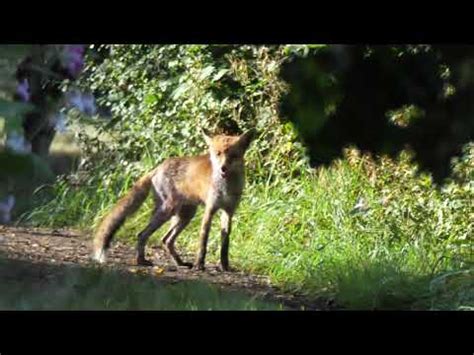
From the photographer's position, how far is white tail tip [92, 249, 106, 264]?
602 centimetres

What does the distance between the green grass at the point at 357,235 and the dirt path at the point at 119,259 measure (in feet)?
0.56

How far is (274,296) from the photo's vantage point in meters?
5.26

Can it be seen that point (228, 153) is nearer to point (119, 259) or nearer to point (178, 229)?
point (178, 229)

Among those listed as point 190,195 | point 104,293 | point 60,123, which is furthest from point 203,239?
point 60,123

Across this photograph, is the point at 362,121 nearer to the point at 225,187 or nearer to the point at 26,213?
the point at 225,187

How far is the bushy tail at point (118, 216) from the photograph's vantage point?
620 cm

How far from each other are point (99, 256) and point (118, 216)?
0.34 meters

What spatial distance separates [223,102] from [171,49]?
30.5 inches

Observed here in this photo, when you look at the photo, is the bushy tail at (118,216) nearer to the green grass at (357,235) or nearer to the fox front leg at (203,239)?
the green grass at (357,235)

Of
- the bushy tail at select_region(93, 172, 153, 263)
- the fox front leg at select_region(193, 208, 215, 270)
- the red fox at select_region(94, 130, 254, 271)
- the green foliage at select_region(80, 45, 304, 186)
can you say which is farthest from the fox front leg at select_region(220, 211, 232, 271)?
the green foliage at select_region(80, 45, 304, 186)

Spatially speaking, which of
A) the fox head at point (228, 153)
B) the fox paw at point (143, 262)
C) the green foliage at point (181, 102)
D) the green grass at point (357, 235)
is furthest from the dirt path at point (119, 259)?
the green foliage at point (181, 102)

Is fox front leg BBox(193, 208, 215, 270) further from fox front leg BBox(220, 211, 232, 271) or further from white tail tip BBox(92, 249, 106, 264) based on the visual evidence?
white tail tip BBox(92, 249, 106, 264)

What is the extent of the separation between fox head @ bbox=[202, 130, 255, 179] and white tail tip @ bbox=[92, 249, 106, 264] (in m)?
0.97
